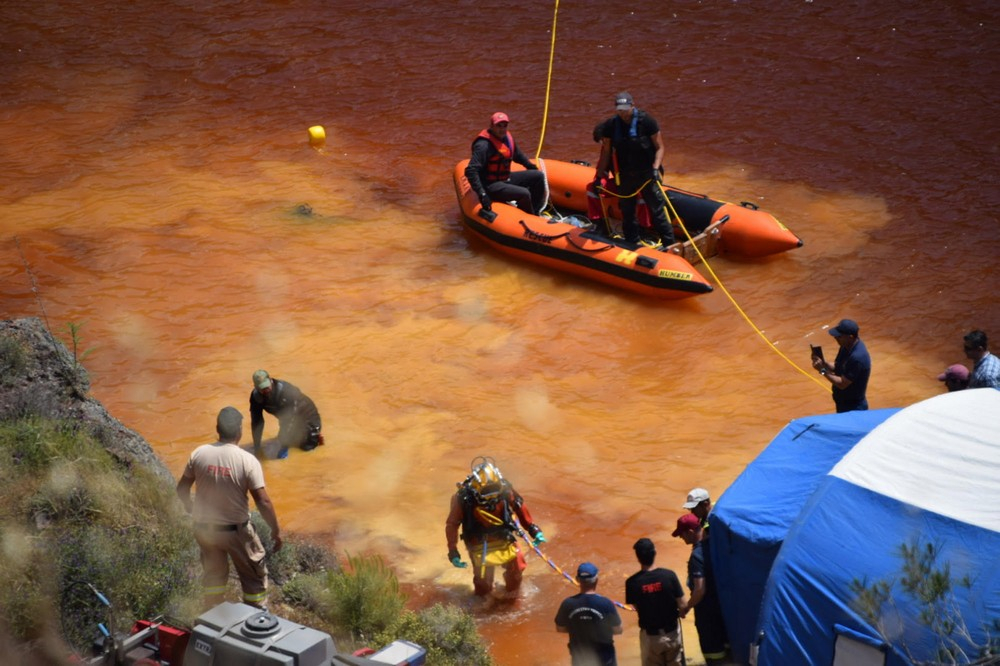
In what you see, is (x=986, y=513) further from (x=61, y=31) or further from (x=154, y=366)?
(x=61, y=31)

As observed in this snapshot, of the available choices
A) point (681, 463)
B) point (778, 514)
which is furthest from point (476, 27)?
point (778, 514)

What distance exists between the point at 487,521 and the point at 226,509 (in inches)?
76.2

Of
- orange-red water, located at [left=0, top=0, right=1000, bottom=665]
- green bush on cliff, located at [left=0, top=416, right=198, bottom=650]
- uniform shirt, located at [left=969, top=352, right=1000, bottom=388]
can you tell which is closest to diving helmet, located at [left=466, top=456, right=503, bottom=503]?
orange-red water, located at [left=0, top=0, right=1000, bottom=665]

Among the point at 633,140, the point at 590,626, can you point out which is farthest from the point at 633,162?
the point at 590,626

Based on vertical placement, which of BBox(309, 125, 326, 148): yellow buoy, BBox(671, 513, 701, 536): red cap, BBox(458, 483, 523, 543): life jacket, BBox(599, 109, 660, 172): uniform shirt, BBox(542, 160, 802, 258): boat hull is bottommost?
BBox(458, 483, 523, 543): life jacket

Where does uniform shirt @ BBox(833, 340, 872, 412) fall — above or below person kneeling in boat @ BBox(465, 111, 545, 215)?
below

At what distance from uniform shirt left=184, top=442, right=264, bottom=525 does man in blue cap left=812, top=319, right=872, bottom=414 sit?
4385 millimetres

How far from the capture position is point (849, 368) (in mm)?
8500

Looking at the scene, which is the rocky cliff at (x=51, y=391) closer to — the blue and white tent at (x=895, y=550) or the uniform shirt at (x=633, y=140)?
the blue and white tent at (x=895, y=550)

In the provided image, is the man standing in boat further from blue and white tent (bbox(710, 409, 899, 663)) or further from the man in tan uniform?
the man in tan uniform

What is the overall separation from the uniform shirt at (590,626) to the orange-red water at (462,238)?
0.98 m

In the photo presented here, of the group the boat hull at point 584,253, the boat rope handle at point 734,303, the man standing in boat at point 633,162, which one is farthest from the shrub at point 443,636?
the man standing in boat at point 633,162

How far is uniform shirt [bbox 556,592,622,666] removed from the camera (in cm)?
644

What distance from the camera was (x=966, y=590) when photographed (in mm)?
5539
